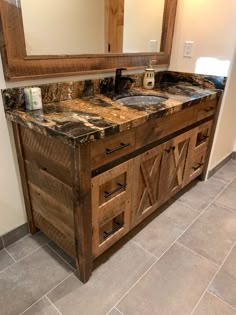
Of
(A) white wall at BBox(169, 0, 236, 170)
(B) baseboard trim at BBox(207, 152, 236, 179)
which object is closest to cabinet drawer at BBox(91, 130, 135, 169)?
(A) white wall at BBox(169, 0, 236, 170)

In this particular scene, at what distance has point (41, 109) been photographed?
1.27 meters

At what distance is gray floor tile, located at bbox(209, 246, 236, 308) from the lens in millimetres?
1262

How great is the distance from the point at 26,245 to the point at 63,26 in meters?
1.37

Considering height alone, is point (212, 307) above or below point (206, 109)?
below


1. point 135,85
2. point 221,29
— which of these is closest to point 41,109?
point 135,85

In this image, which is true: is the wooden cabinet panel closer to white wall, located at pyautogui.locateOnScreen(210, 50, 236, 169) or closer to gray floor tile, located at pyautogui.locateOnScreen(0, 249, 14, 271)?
gray floor tile, located at pyautogui.locateOnScreen(0, 249, 14, 271)

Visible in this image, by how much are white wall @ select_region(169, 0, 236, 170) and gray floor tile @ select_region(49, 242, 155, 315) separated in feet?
4.32

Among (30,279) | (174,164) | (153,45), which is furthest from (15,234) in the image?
(153,45)

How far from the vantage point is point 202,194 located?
2133mm

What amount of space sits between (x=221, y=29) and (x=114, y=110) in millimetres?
1181

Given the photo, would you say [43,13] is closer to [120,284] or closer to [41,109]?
[41,109]

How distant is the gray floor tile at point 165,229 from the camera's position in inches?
62.0

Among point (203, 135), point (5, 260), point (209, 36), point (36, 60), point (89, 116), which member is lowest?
point (5, 260)

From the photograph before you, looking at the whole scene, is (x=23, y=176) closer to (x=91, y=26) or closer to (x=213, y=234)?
(x=91, y=26)
